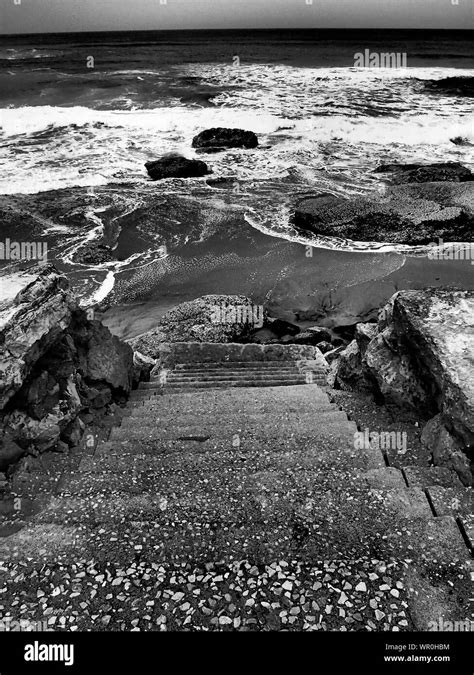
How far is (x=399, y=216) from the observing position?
1474cm

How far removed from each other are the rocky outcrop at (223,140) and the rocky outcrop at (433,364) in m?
19.8

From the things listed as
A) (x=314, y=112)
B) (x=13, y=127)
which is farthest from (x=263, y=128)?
(x=13, y=127)

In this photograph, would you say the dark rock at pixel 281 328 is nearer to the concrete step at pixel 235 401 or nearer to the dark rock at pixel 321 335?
the dark rock at pixel 321 335

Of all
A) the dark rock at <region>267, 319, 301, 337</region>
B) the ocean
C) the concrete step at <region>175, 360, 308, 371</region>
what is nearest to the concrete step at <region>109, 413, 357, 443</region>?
the concrete step at <region>175, 360, 308, 371</region>

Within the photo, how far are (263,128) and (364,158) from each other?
26.4ft

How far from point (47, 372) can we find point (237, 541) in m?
2.87

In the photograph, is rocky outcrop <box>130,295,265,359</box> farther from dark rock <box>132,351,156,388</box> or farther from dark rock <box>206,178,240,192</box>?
dark rock <box>206,178,240,192</box>

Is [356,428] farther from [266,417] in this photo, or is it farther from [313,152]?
[313,152]

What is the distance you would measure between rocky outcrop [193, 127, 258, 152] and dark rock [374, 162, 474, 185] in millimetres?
7725

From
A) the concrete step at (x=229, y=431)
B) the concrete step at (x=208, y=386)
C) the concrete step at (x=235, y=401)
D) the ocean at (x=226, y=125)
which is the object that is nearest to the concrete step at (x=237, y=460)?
the concrete step at (x=229, y=431)

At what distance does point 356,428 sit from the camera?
539cm

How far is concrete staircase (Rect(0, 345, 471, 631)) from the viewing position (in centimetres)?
316

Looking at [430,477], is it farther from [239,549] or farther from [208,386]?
[208,386]

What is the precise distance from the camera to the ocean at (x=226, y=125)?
641 inches
